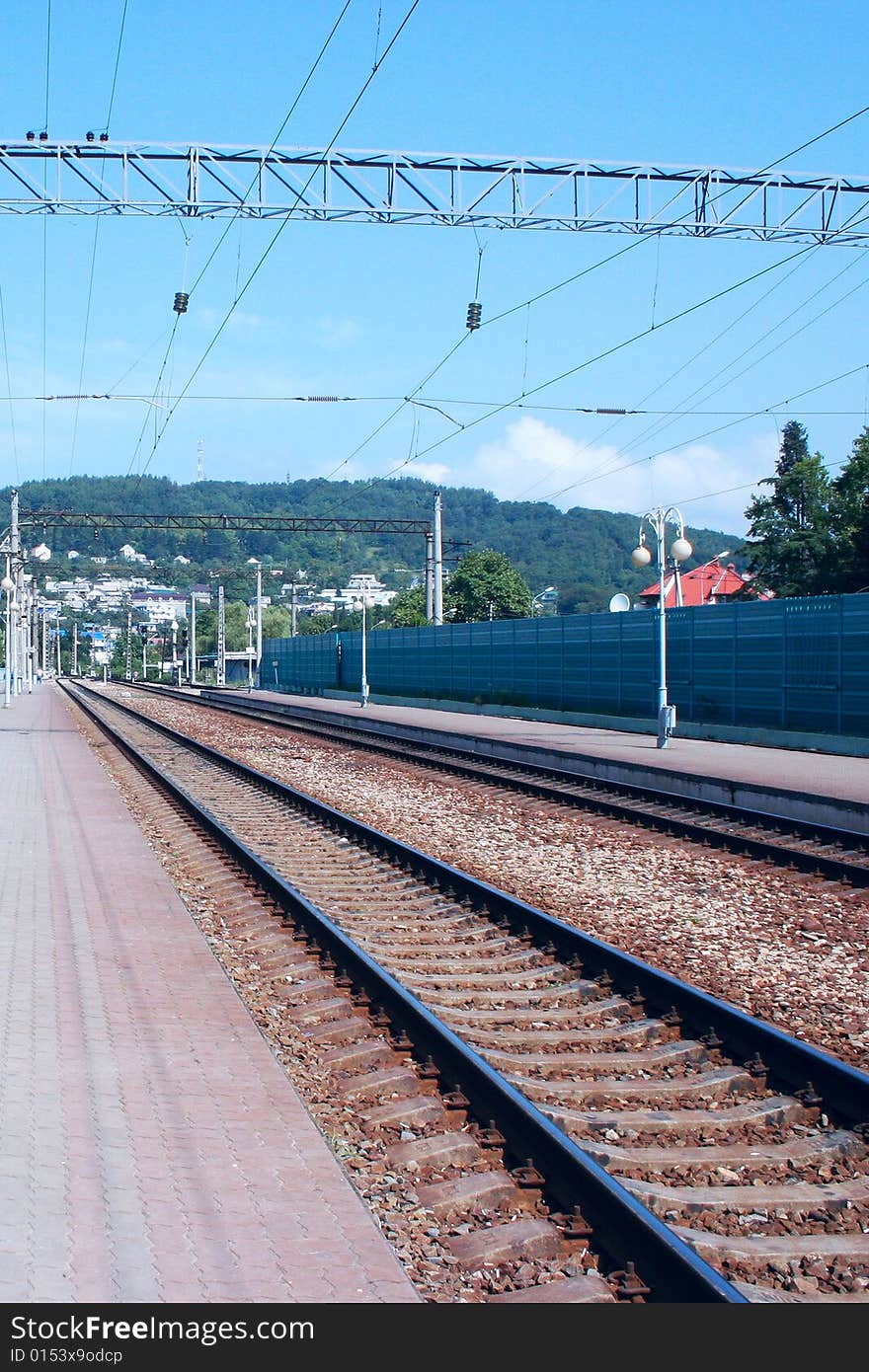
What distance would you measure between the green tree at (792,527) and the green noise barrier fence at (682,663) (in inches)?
861

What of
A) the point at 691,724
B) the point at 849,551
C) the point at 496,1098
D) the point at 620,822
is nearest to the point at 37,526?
the point at 849,551

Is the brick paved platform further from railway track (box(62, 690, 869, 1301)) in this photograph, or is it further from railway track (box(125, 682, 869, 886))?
railway track (box(125, 682, 869, 886))

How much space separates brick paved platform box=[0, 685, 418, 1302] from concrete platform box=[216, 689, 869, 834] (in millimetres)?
9754

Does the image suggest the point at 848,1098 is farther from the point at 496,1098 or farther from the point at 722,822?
the point at 722,822

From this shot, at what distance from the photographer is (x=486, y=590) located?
304 ft

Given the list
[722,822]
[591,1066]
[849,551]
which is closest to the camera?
[591,1066]

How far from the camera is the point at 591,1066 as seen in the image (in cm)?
690

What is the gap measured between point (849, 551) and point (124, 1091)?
2231 inches

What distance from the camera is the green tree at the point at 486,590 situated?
92500 millimetres

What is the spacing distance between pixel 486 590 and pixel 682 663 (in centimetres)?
5993

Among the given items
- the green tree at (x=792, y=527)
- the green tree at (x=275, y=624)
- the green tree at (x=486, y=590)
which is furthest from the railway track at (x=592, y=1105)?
the green tree at (x=275, y=624)

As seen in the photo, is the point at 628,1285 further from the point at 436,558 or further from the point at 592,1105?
the point at 436,558

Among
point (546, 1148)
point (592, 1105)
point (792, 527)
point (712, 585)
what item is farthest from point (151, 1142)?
point (712, 585)
